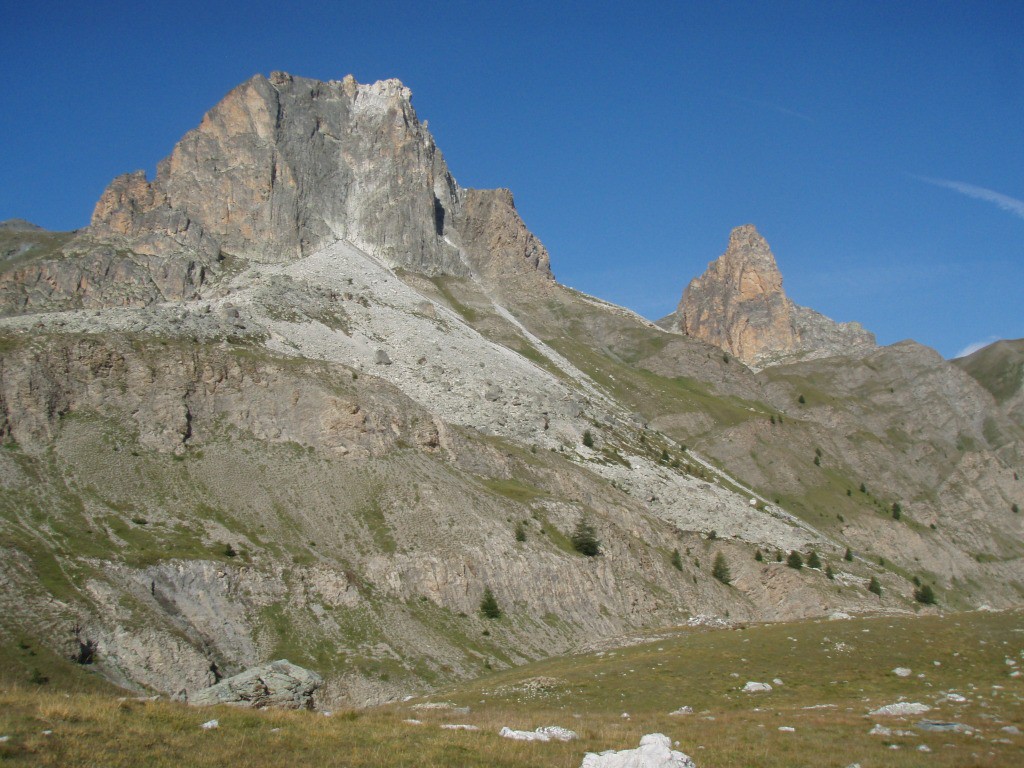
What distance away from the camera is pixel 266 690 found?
3706 cm

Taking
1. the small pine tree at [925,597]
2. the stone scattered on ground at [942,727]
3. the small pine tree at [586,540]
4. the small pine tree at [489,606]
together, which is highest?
the small pine tree at [586,540]

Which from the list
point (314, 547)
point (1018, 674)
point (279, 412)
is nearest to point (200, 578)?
point (314, 547)

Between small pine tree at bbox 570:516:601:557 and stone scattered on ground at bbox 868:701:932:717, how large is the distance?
54579mm

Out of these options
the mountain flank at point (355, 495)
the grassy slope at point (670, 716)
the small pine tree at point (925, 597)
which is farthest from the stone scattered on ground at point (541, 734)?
the small pine tree at point (925, 597)

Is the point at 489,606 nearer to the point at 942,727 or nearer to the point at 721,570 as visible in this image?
the point at 721,570

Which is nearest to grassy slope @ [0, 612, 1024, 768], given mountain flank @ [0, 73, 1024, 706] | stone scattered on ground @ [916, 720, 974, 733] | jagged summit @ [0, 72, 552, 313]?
stone scattered on ground @ [916, 720, 974, 733]

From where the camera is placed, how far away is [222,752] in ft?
64.1

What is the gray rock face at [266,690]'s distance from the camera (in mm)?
35688

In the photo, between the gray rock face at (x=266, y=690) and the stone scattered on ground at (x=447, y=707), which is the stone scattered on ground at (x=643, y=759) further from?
the gray rock face at (x=266, y=690)

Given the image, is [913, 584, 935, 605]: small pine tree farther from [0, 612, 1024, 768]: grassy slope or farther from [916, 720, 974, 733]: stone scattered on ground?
[916, 720, 974, 733]: stone scattered on ground

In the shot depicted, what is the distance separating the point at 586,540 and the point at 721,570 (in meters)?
22.4

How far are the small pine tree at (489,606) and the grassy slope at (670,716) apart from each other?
16113mm

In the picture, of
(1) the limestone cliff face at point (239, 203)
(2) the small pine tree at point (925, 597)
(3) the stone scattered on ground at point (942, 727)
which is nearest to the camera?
(3) the stone scattered on ground at point (942, 727)

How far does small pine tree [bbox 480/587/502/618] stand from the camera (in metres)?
70.9
